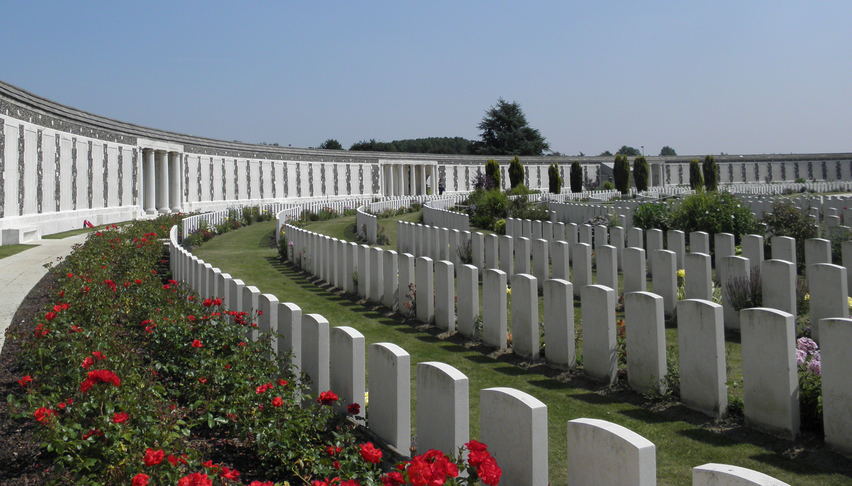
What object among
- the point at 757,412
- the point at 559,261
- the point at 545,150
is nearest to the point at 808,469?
the point at 757,412

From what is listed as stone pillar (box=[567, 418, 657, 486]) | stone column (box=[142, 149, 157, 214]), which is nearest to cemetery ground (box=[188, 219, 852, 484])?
stone pillar (box=[567, 418, 657, 486])

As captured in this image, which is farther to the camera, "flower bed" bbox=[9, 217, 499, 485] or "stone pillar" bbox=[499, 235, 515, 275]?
"stone pillar" bbox=[499, 235, 515, 275]

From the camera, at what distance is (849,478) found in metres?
3.67

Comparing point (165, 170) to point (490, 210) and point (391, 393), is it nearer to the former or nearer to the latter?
point (490, 210)

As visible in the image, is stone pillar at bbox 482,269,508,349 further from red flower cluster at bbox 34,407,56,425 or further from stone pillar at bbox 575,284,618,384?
red flower cluster at bbox 34,407,56,425

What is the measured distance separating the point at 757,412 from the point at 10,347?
647 centimetres

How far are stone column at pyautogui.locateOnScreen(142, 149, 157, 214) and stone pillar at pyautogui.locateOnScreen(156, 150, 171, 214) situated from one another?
0.48 metres

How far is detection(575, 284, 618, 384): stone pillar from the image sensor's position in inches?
212

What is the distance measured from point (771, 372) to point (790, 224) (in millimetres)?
10889

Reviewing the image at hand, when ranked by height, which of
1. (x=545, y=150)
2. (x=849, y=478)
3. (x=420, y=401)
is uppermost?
(x=545, y=150)

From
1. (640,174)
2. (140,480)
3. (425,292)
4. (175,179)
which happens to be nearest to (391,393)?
(140,480)

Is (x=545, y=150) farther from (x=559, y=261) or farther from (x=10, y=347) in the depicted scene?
(x=10, y=347)

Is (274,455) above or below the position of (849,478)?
above

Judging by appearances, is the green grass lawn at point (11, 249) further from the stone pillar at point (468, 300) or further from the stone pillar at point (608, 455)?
the stone pillar at point (608, 455)
